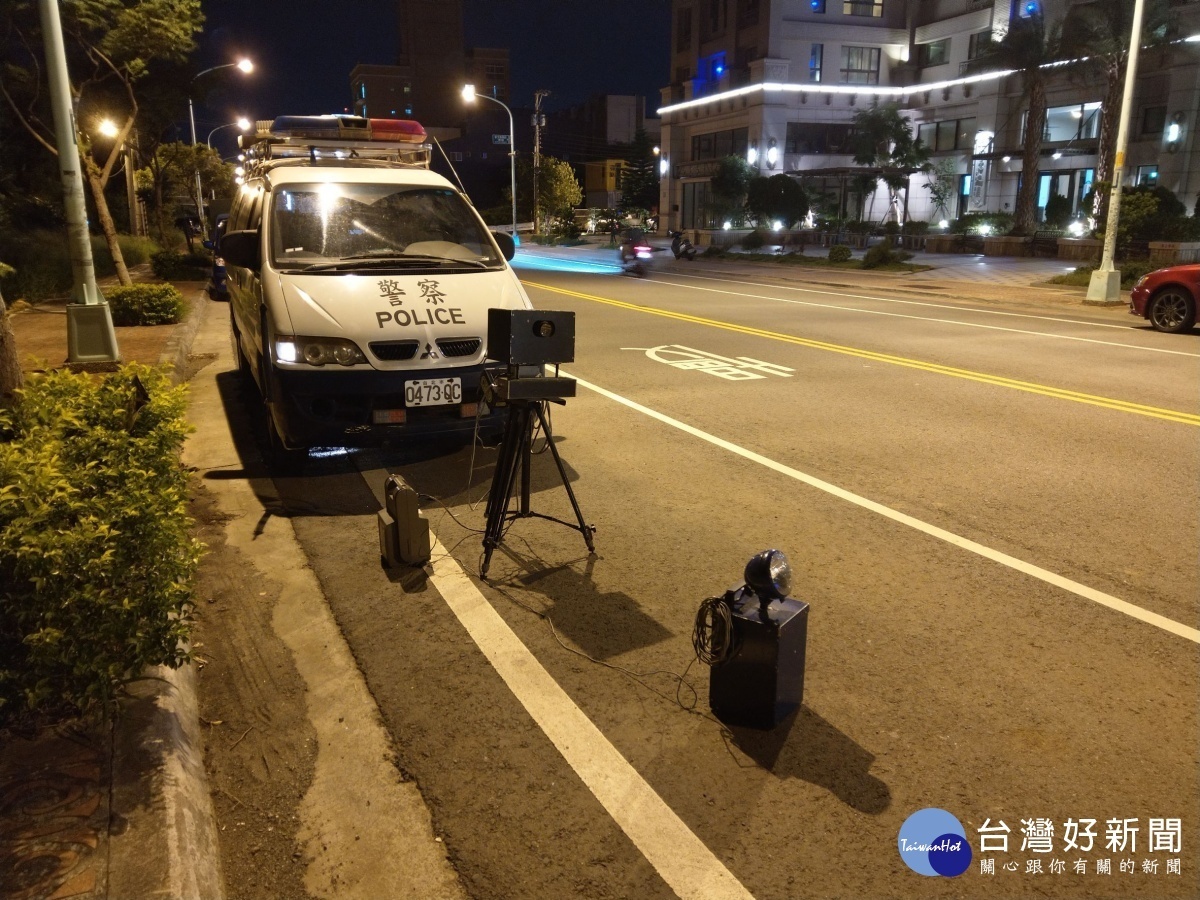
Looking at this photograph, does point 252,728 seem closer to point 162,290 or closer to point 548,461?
point 548,461

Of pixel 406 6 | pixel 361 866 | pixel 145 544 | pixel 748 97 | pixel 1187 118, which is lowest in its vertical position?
pixel 361 866

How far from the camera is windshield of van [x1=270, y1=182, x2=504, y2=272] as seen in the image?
7.18 m

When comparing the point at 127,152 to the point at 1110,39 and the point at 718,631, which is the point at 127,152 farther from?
the point at 1110,39

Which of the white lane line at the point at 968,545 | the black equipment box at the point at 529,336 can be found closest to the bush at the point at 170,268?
the white lane line at the point at 968,545

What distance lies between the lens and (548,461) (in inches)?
290

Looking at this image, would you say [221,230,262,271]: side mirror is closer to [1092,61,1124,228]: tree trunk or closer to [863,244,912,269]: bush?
[863,244,912,269]: bush

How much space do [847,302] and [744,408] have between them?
12.5 m

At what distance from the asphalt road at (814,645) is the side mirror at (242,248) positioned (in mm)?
1731

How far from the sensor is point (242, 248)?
23.6ft

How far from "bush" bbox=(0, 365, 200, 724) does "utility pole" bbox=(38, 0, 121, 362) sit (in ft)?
24.4

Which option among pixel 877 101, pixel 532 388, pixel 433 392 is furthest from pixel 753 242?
pixel 532 388

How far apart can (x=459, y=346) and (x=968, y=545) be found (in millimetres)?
3678

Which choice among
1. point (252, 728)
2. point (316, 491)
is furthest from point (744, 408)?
point (252, 728)

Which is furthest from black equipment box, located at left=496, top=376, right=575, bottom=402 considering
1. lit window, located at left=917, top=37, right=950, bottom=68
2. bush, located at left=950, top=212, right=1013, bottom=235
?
lit window, located at left=917, top=37, right=950, bottom=68
